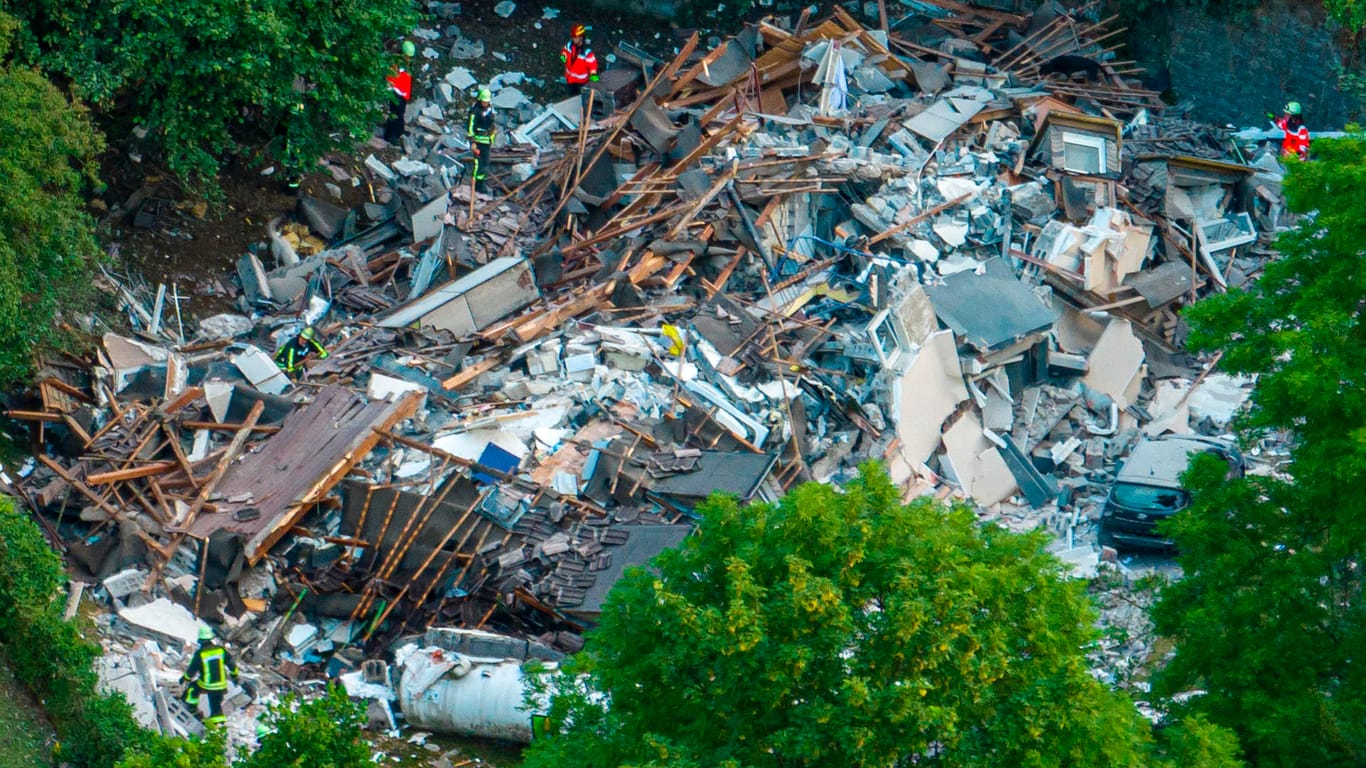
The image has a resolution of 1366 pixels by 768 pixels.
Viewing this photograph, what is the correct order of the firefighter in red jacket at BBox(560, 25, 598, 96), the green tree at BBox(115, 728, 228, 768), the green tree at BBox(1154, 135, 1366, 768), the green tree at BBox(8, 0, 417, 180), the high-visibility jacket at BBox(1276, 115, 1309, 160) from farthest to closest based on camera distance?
the firefighter in red jacket at BBox(560, 25, 598, 96) < the high-visibility jacket at BBox(1276, 115, 1309, 160) < the green tree at BBox(8, 0, 417, 180) < the green tree at BBox(1154, 135, 1366, 768) < the green tree at BBox(115, 728, 228, 768)

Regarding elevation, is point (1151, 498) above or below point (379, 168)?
below

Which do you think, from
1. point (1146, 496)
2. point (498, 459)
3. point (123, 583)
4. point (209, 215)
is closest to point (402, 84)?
point (209, 215)

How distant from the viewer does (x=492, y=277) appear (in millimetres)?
20656

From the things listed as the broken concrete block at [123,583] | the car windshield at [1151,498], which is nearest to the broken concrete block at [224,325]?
the broken concrete block at [123,583]

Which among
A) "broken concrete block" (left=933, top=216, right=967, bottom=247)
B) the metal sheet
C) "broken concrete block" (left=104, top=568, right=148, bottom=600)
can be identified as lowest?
"broken concrete block" (left=104, top=568, right=148, bottom=600)

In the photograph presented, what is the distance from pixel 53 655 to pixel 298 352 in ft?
20.0

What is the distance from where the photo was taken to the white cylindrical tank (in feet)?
52.0

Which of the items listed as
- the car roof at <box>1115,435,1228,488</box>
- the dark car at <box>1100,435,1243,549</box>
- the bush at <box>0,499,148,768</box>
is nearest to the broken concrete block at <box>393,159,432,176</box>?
the bush at <box>0,499,148,768</box>

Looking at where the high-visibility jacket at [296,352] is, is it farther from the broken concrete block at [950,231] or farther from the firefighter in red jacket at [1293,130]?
the firefighter in red jacket at [1293,130]

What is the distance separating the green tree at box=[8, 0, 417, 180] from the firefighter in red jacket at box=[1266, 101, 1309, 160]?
1352 cm

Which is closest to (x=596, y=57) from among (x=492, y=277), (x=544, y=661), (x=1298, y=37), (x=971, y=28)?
(x=971, y=28)

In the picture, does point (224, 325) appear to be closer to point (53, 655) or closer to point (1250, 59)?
point (53, 655)

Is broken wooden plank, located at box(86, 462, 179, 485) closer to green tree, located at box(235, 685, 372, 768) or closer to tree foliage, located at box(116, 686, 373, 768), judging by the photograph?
→ tree foliage, located at box(116, 686, 373, 768)

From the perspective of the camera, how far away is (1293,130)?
25969 millimetres
